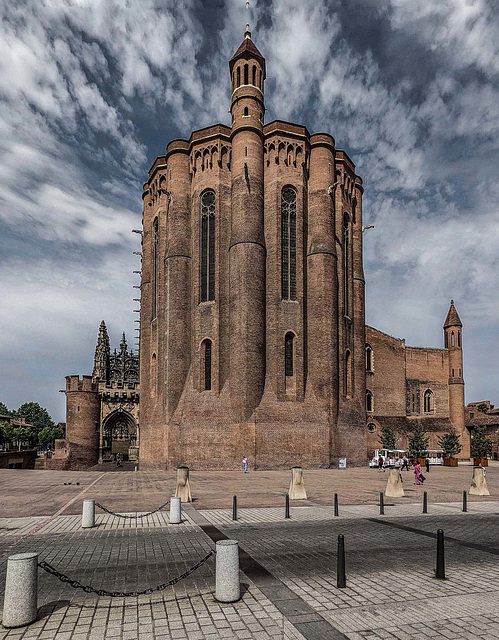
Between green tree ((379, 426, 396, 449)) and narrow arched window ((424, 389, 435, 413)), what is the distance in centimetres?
710

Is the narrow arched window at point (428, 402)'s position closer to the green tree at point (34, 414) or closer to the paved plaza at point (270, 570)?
the paved plaza at point (270, 570)

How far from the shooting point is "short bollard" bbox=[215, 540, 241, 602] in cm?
702

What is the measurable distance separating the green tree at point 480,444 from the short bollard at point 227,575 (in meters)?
52.4

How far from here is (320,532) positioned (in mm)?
12016

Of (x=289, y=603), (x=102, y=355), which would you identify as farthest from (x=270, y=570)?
(x=102, y=355)

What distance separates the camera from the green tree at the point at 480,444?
53.3m

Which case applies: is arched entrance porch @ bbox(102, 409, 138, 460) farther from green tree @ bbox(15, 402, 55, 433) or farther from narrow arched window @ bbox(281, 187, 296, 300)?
green tree @ bbox(15, 402, 55, 433)

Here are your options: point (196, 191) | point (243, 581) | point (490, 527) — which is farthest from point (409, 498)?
point (196, 191)

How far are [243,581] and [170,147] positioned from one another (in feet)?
131

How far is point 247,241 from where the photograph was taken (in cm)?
3766

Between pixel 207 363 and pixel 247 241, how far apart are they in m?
9.38

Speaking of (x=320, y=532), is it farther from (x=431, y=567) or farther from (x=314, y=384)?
(x=314, y=384)

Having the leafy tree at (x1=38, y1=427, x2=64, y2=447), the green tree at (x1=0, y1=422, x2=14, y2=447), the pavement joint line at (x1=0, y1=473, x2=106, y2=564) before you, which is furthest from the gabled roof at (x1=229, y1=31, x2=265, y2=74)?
the leafy tree at (x1=38, y1=427, x2=64, y2=447)

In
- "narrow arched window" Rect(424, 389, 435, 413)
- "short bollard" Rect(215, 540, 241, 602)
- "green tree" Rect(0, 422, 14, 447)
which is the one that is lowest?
"green tree" Rect(0, 422, 14, 447)
